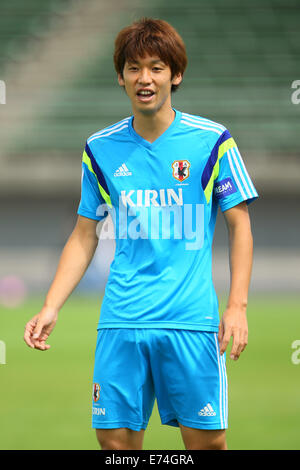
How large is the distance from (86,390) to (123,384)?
391 cm

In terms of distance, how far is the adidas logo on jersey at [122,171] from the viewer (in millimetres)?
2713

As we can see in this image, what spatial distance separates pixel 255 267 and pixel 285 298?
4.37 feet

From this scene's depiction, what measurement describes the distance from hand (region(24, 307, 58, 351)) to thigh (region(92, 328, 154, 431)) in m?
0.21

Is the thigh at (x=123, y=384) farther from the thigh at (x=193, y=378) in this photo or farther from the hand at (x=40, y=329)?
the hand at (x=40, y=329)

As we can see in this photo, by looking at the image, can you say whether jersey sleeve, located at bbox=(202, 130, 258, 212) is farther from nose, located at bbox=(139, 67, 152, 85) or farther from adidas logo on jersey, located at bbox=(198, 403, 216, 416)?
adidas logo on jersey, located at bbox=(198, 403, 216, 416)

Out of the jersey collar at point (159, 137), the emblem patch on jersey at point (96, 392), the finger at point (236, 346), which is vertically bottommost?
the emblem patch on jersey at point (96, 392)

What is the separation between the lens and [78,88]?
634 inches

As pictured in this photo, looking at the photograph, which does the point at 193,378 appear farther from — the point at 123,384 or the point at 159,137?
the point at 159,137

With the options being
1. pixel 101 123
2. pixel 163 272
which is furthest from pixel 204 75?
pixel 163 272

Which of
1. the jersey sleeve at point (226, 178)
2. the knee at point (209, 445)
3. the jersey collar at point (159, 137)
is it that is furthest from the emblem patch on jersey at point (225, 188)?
the knee at point (209, 445)

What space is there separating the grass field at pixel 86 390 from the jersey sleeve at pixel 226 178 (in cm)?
217

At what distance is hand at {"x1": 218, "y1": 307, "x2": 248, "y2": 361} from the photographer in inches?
97.4

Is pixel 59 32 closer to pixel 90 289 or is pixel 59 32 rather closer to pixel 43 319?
pixel 90 289

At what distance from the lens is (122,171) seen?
2.72 m
